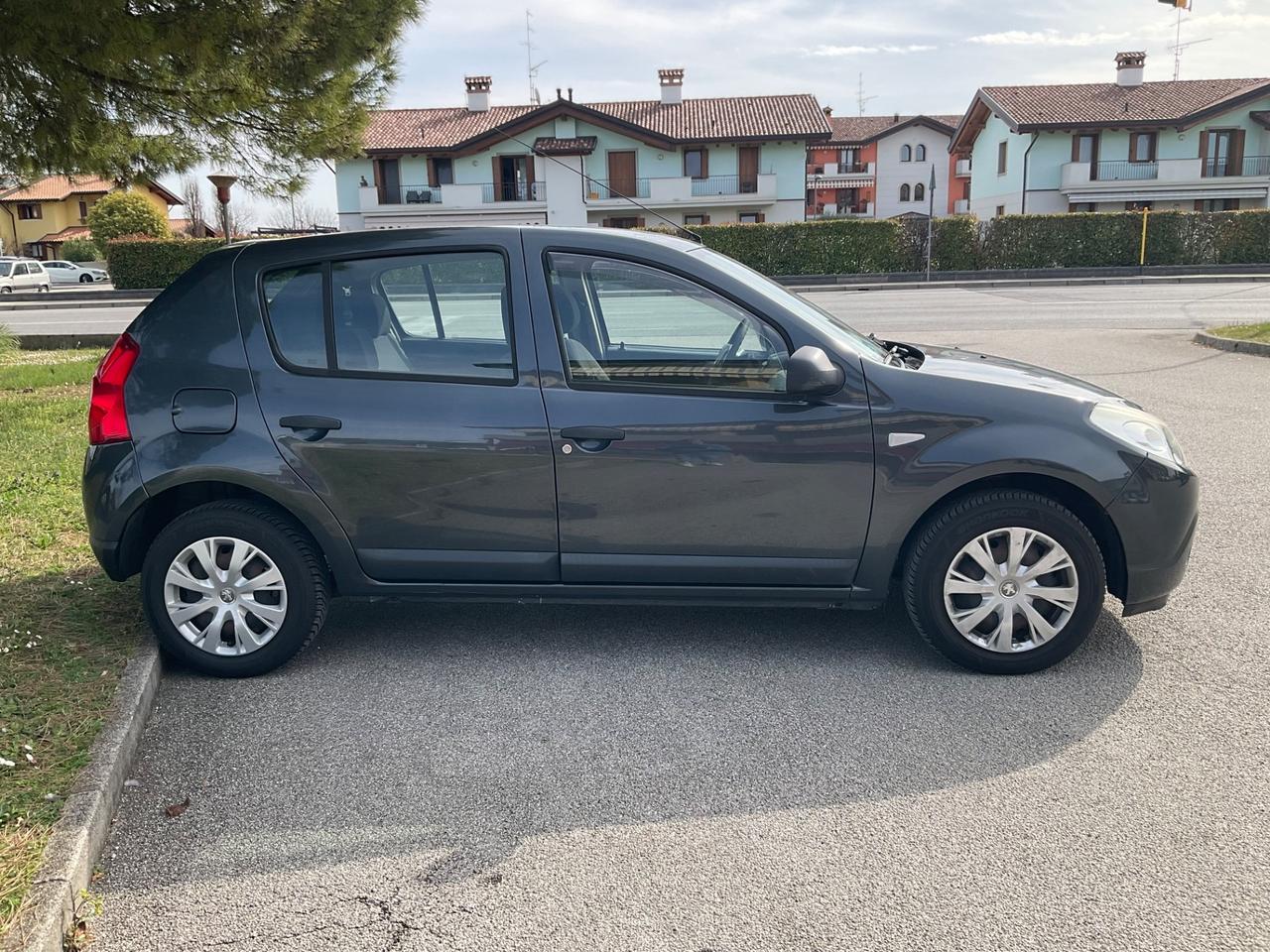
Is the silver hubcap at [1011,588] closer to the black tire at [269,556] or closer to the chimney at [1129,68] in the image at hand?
the black tire at [269,556]

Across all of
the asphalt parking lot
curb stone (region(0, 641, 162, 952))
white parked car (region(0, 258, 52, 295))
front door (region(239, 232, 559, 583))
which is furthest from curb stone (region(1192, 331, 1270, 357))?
white parked car (region(0, 258, 52, 295))

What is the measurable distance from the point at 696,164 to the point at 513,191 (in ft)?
29.0

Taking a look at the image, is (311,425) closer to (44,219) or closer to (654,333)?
(654,333)

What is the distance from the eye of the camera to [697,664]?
14.3ft

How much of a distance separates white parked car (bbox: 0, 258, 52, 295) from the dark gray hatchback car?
4206 centimetres

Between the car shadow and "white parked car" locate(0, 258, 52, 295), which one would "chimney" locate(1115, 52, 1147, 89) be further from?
the car shadow

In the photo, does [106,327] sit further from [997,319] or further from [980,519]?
[980,519]

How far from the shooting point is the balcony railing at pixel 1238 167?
4759 cm

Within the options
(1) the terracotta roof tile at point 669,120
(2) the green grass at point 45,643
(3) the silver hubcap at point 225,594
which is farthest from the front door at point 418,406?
(1) the terracotta roof tile at point 669,120

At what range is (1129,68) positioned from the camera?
→ 4991 centimetres

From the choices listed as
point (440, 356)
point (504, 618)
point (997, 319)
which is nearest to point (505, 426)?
point (440, 356)

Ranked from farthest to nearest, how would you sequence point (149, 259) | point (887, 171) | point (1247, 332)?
point (887, 171)
point (149, 259)
point (1247, 332)

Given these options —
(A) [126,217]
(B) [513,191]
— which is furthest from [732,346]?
(A) [126,217]

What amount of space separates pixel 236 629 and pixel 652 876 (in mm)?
2150
